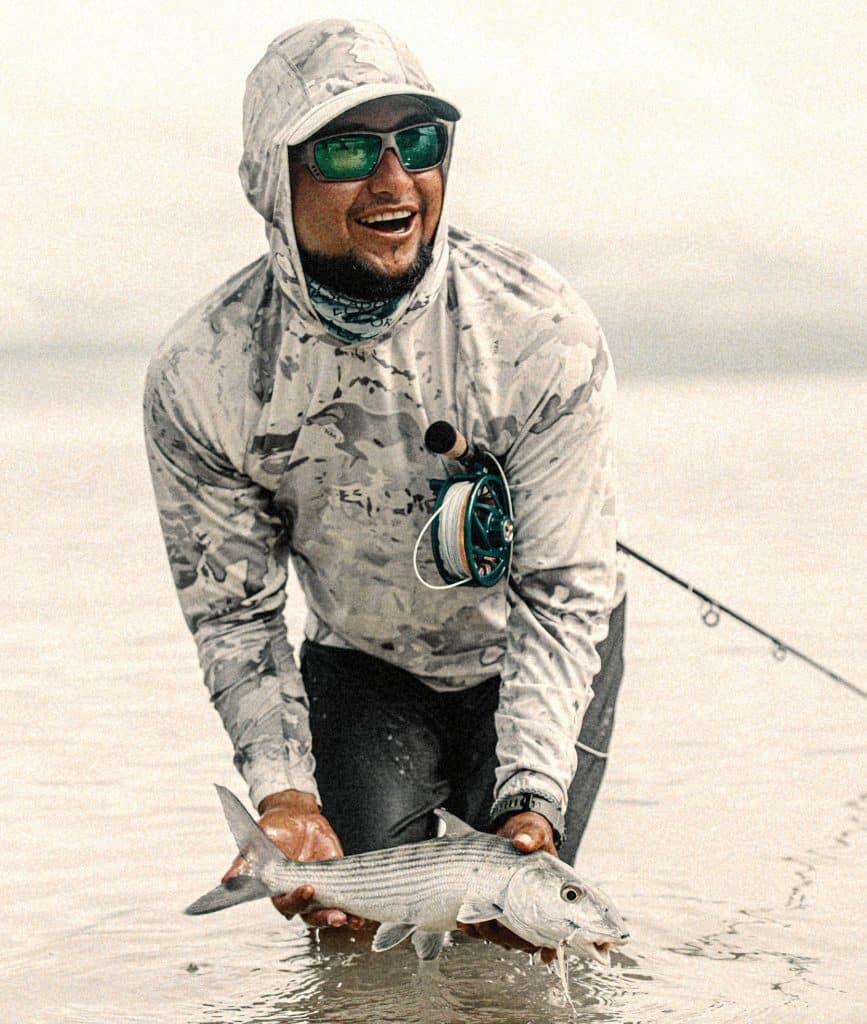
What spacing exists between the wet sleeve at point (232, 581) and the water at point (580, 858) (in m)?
0.78

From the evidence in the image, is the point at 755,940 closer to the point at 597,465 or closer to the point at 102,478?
the point at 597,465

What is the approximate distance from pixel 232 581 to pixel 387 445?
24.0 inches

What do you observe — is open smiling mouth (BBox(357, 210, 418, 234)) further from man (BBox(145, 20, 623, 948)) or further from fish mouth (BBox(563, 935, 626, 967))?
fish mouth (BBox(563, 935, 626, 967))

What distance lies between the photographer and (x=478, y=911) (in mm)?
4391

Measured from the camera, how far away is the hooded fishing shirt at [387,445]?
4703 millimetres

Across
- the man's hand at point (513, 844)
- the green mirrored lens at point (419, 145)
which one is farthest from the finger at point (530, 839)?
the green mirrored lens at point (419, 145)

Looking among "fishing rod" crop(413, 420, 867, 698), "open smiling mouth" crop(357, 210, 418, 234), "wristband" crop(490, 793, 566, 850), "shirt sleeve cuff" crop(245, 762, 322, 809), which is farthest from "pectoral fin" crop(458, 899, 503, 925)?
"open smiling mouth" crop(357, 210, 418, 234)

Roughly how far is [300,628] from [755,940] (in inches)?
271

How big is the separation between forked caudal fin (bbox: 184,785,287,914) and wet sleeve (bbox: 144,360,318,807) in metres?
0.39

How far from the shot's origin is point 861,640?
39.9ft

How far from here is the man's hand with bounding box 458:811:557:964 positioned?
4.44m

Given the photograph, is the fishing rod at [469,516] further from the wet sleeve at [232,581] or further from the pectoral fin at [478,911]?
the pectoral fin at [478,911]

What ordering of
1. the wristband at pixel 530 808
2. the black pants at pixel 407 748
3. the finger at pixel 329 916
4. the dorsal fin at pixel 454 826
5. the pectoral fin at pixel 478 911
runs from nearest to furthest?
the pectoral fin at pixel 478 911 → the dorsal fin at pixel 454 826 → the wristband at pixel 530 808 → the finger at pixel 329 916 → the black pants at pixel 407 748

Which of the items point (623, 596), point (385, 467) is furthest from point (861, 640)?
point (385, 467)
